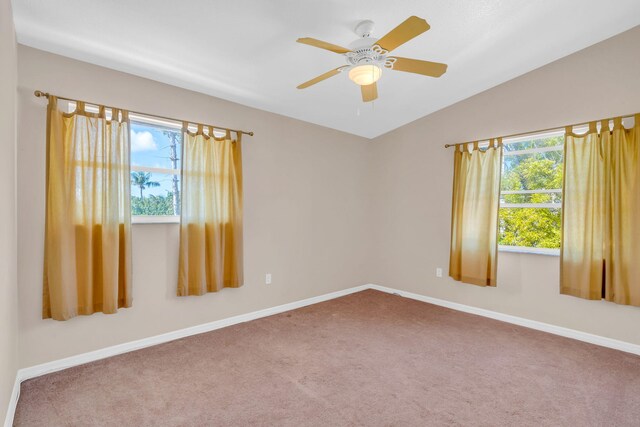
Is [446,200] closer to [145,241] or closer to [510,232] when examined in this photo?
[510,232]

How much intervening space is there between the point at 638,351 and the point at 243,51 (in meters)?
4.33

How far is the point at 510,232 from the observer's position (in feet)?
12.2

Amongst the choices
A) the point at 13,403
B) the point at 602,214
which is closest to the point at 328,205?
the point at 602,214

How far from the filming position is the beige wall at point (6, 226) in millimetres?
1603

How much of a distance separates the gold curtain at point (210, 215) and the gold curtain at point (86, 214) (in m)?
0.49

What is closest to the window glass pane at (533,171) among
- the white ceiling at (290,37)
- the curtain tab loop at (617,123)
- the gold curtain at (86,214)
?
the curtain tab loop at (617,123)

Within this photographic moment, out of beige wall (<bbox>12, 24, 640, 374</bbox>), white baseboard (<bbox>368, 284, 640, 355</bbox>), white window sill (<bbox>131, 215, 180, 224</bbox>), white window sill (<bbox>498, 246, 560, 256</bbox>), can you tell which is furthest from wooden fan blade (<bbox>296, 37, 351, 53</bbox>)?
white baseboard (<bbox>368, 284, 640, 355</bbox>)

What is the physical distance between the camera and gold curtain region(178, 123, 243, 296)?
3.01 meters

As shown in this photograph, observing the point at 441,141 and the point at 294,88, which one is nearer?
the point at 294,88

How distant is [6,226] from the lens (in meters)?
1.74

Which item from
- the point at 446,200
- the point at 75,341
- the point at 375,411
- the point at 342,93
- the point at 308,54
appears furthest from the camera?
the point at 446,200

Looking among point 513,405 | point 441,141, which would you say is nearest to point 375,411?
point 513,405

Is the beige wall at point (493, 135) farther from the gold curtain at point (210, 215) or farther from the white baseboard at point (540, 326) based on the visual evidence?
the gold curtain at point (210, 215)

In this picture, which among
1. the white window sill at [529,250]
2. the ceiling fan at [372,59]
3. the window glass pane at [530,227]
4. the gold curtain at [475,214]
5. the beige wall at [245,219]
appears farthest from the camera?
the gold curtain at [475,214]
